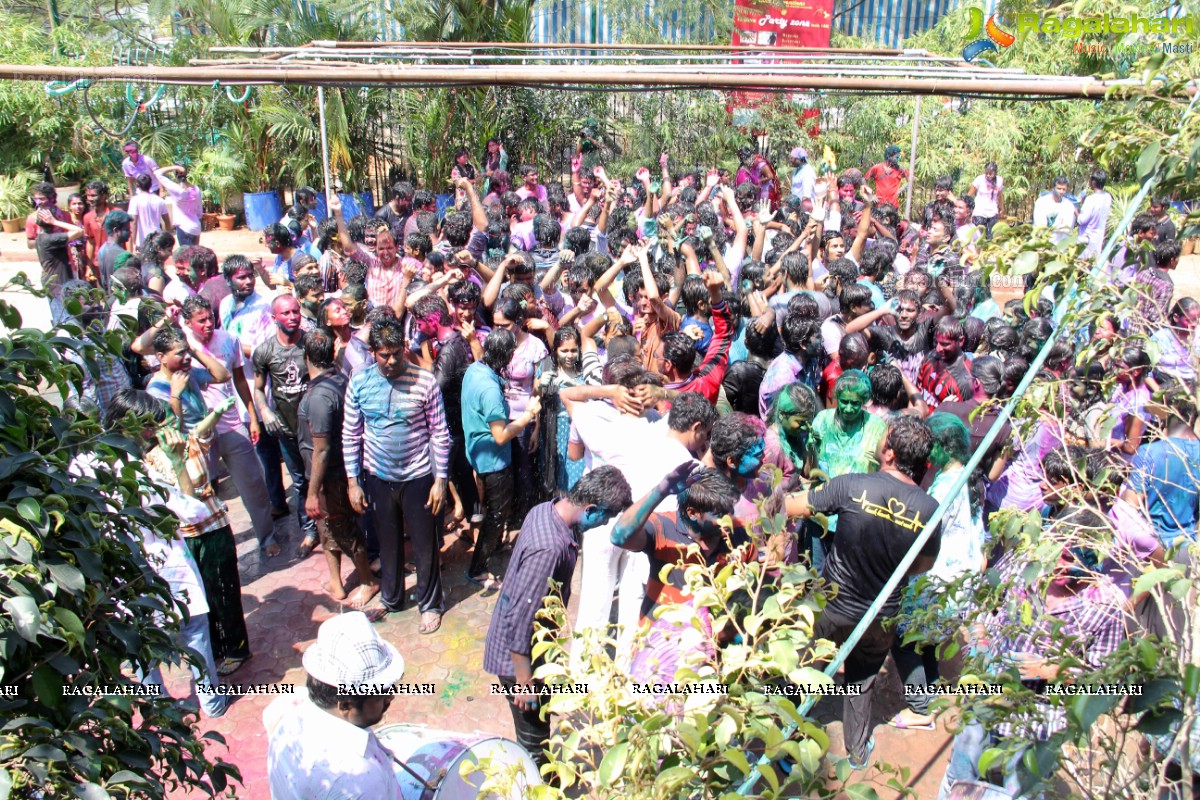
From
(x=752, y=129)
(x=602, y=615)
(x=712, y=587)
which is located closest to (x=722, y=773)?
(x=712, y=587)

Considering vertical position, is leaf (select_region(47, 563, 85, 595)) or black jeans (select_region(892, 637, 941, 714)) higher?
leaf (select_region(47, 563, 85, 595))

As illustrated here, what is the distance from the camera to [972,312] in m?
7.10

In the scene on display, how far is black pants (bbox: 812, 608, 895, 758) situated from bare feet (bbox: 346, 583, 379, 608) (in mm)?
2860

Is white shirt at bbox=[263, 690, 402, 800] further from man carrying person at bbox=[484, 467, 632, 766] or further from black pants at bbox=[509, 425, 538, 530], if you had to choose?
black pants at bbox=[509, 425, 538, 530]

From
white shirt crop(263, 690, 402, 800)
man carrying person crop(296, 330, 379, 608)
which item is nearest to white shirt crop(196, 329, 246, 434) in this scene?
man carrying person crop(296, 330, 379, 608)

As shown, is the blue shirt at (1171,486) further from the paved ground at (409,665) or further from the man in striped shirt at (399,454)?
the man in striped shirt at (399,454)

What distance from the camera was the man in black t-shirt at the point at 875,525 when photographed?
4.01 metres

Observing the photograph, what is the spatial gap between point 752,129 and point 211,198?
8.92 meters

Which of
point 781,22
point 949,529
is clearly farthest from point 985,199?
point 949,529

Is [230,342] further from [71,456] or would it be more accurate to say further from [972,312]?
[972,312]

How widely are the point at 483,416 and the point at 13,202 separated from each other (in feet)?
42.4

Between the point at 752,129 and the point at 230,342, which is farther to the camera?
the point at 752,129

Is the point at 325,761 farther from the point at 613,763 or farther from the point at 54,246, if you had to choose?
the point at 54,246

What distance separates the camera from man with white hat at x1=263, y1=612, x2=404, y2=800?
2.93 metres
